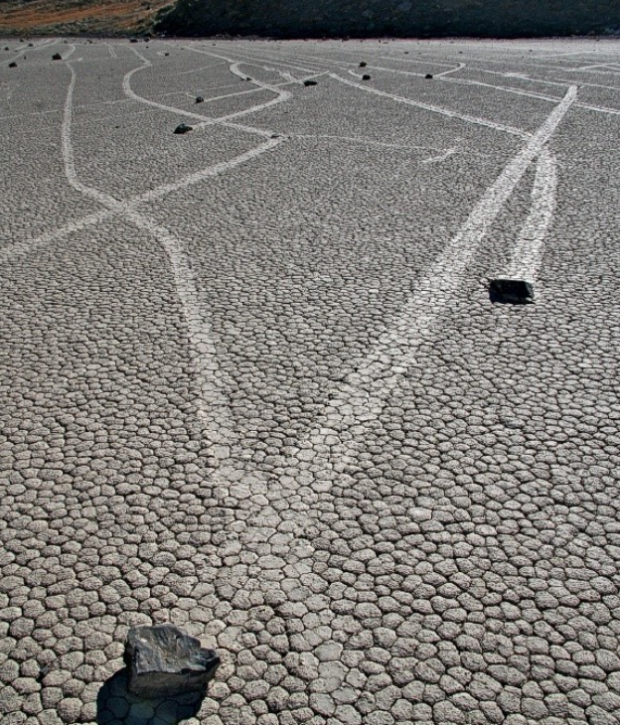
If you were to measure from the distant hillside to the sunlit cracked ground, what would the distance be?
22.5 m

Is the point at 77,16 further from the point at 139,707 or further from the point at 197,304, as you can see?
the point at 139,707

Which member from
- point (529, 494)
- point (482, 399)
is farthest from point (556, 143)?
point (529, 494)

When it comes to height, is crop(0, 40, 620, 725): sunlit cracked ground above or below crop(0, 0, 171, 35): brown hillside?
below

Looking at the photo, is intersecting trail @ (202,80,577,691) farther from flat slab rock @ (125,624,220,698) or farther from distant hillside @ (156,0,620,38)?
distant hillside @ (156,0,620,38)

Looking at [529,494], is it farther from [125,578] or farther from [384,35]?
[384,35]

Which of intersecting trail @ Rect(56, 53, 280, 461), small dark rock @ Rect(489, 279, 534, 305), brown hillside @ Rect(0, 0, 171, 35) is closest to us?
intersecting trail @ Rect(56, 53, 280, 461)

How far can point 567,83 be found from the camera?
49.1ft

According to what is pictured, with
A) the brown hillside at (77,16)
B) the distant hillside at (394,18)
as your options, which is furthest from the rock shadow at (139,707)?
the brown hillside at (77,16)

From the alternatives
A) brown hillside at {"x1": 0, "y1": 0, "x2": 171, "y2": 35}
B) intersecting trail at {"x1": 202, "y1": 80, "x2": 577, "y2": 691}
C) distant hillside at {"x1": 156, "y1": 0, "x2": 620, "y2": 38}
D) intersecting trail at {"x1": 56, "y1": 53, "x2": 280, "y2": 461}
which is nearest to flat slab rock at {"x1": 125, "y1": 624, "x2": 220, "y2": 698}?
intersecting trail at {"x1": 202, "y1": 80, "x2": 577, "y2": 691}

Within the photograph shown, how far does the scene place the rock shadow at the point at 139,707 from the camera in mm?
2670

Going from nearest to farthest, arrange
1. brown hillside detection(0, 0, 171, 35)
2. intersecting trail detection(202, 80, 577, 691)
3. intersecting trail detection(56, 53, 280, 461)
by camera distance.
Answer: intersecting trail detection(202, 80, 577, 691) → intersecting trail detection(56, 53, 280, 461) → brown hillside detection(0, 0, 171, 35)

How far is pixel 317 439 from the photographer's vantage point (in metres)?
4.12

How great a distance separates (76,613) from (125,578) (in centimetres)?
23

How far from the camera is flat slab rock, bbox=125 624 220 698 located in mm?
2742
